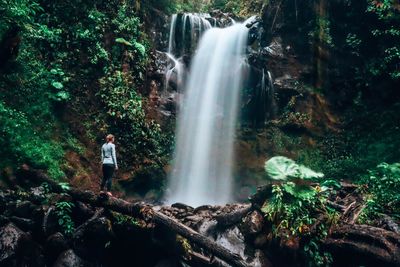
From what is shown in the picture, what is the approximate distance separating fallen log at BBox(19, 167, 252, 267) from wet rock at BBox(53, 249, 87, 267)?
117 cm

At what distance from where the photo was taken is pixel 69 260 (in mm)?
7215

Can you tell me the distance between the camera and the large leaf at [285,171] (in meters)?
7.19

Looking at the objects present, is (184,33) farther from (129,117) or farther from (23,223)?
(23,223)

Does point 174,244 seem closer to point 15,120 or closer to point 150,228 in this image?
point 150,228

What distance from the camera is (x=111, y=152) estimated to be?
28.9 ft

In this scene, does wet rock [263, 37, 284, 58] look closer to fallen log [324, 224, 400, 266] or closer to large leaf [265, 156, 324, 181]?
large leaf [265, 156, 324, 181]

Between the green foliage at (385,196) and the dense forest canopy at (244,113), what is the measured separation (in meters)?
0.03

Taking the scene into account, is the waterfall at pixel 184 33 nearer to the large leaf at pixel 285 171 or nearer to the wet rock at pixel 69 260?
the large leaf at pixel 285 171

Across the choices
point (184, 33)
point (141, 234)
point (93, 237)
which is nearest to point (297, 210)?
point (141, 234)

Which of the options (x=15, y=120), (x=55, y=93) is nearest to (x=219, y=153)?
(x=55, y=93)

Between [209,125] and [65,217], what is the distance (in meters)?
8.28

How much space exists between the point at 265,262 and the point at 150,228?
2512mm

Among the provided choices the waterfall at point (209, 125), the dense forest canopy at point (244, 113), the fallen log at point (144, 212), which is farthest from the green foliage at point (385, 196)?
the waterfall at point (209, 125)

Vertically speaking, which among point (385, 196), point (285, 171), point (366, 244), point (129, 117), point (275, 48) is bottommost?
point (366, 244)
